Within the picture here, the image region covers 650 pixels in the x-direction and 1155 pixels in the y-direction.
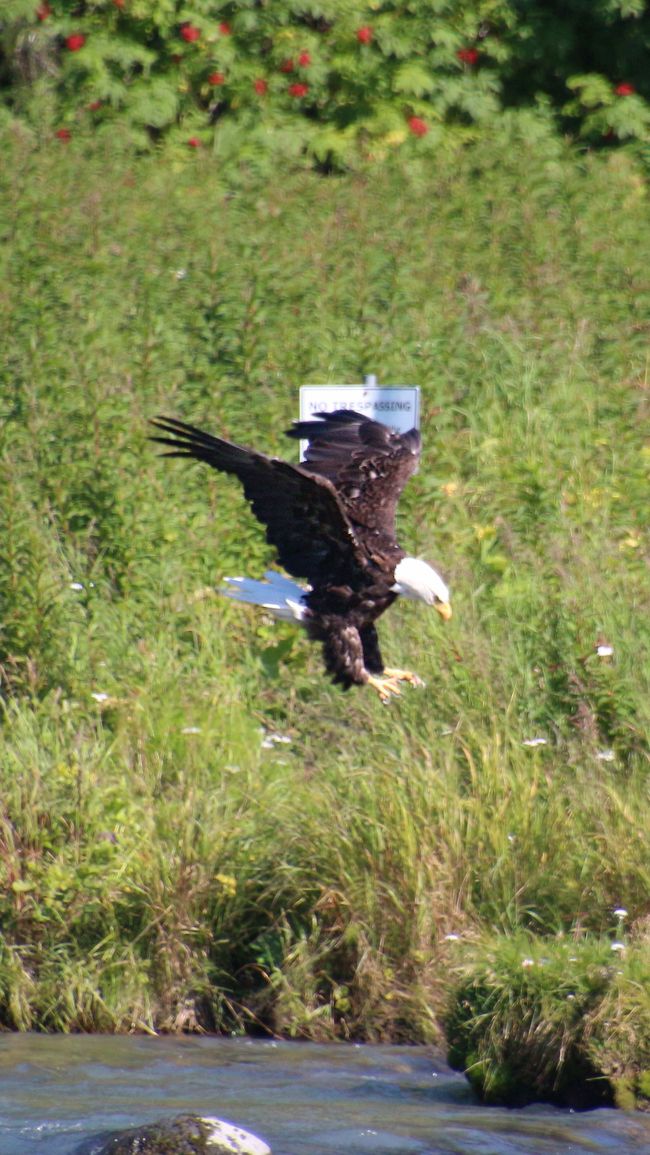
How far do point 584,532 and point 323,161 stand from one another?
19.9ft

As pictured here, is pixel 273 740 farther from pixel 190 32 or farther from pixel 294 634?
pixel 190 32

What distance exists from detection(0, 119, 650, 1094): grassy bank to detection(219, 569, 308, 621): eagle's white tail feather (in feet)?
1.90

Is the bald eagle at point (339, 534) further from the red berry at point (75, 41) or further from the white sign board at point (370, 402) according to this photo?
the red berry at point (75, 41)

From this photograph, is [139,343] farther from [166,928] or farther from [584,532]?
[166,928]

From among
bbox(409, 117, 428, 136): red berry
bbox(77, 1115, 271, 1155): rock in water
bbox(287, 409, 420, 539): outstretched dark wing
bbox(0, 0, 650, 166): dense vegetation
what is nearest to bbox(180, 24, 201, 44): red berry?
bbox(0, 0, 650, 166): dense vegetation

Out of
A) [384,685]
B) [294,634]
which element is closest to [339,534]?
[384,685]

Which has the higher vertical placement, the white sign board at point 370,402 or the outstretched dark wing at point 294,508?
the white sign board at point 370,402

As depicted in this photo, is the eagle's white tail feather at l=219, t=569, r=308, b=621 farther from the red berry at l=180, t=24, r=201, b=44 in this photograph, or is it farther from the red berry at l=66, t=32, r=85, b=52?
the red berry at l=66, t=32, r=85, b=52

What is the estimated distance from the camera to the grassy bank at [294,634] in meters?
5.46

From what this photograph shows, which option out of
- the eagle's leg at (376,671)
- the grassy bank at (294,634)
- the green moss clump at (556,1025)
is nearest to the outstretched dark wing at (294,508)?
the eagle's leg at (376,671)

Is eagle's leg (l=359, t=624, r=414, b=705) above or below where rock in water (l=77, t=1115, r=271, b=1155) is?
above

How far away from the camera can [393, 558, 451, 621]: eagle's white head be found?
18.6ft

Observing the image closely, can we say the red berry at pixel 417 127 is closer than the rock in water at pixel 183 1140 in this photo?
No

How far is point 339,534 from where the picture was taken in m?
5.74
